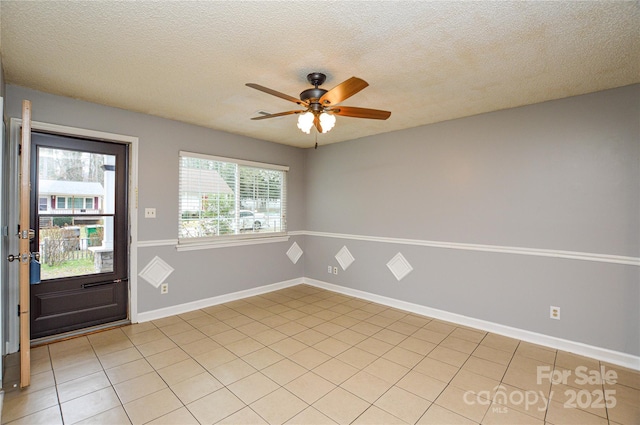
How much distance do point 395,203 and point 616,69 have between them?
2518 mm

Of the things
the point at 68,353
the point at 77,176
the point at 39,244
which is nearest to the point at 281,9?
the point at 77,176

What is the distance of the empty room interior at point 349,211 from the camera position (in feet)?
6.45

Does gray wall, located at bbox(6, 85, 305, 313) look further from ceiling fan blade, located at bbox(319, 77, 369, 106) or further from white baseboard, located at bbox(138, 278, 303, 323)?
ceiling fan blade, located at bbox(319, 77, 369, 106)

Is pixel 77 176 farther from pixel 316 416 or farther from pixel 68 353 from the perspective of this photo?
pixel 316 416

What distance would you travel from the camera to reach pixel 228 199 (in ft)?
14.7

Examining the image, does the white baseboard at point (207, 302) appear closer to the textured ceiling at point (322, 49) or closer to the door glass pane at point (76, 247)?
the door glass pane at point (76, 247)

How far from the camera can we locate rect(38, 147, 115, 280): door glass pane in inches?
119

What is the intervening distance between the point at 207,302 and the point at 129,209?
162 cm

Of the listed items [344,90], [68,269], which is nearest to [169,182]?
[68,269]

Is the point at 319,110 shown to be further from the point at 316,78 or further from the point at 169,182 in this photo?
the point at 169,182

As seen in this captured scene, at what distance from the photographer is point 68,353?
2.79 metres

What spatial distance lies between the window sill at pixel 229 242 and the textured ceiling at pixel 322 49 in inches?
71.7

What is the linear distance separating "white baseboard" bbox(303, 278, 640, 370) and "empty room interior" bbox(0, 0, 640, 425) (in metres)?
0.02

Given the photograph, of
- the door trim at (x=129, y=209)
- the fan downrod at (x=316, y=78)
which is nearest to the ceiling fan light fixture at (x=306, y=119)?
the fan downrod at (x=316, y=78)
